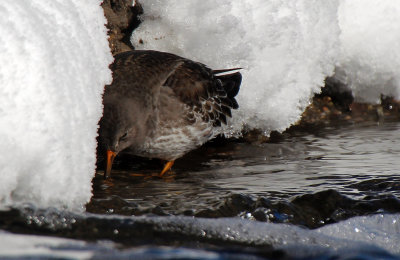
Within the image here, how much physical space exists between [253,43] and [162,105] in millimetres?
1065

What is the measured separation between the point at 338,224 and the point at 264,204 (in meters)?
0.46

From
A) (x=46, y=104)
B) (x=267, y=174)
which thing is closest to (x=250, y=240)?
(x=46, y=104)

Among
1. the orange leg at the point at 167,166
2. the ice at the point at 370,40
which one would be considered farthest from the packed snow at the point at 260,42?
the orange leg at the point at 167,166

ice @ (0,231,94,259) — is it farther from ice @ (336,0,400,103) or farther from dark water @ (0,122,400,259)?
ice @ (336,0,400,103)

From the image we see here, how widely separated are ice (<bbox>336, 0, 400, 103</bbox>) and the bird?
68.5 inches

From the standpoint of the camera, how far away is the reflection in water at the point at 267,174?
429cm

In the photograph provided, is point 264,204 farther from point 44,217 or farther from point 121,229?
point 44,217

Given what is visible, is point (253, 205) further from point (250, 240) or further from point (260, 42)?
point (260, 42)

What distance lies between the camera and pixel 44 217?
3244 millimetres

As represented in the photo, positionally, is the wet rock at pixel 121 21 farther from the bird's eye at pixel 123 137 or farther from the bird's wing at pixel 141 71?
the bird's eye at pixel 123 137

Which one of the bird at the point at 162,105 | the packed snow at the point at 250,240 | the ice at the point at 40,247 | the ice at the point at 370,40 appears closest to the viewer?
the ice at the point at 40,247

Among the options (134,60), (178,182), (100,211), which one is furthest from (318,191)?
(134,60)

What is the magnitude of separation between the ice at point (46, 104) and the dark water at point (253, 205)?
0.49 feet

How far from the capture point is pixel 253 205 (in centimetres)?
408
